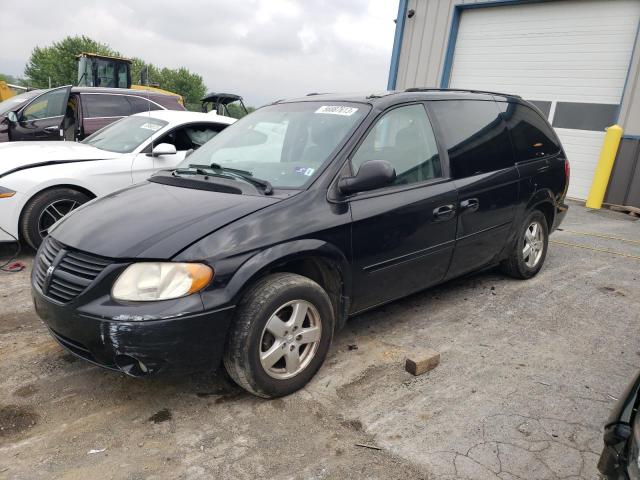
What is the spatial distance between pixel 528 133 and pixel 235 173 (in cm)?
283

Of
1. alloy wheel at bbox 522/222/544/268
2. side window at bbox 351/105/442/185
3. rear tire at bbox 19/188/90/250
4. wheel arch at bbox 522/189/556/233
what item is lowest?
rear tire at bbox 19/188/90/250

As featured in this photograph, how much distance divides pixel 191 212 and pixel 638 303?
3.95 m

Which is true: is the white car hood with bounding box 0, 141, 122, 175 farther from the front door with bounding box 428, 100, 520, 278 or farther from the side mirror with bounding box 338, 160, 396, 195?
the front door with bounding box 428, 100, 520, 278

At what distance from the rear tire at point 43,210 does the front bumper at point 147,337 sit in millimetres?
2824

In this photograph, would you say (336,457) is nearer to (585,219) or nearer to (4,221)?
(4,221)

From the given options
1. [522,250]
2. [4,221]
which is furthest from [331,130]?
[4,221]

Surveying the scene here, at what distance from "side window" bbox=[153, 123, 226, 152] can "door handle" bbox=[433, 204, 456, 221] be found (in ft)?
11.0

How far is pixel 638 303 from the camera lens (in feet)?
14.6

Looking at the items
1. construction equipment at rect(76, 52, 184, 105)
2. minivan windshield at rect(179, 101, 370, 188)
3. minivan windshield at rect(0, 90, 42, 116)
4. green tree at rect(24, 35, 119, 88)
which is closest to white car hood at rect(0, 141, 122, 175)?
minivan windshield at rect(179, 101, 370, 188)

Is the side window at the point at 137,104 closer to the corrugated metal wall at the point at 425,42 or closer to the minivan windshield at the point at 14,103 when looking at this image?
the minivan windshield at the point at 14,103

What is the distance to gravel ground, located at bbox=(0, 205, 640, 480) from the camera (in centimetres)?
232

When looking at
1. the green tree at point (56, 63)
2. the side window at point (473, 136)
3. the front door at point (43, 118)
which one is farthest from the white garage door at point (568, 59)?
the green tree at point (56, 63)

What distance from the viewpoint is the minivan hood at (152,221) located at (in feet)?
8.31

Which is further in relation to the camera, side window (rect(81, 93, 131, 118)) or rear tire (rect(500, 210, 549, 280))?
side window (rect(81, 93, 131, 118))
